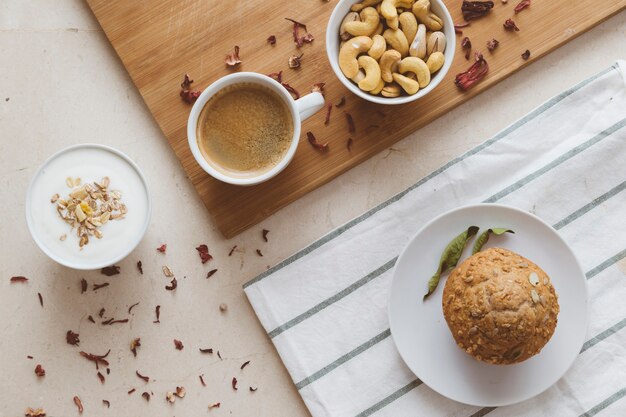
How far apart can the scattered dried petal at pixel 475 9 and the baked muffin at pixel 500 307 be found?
1.58 ft

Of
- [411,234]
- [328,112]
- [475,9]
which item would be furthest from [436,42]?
[411,234]

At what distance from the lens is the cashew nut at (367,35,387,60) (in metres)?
1.35

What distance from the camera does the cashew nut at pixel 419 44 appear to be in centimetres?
135

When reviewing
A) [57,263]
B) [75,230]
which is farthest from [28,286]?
[75,230]

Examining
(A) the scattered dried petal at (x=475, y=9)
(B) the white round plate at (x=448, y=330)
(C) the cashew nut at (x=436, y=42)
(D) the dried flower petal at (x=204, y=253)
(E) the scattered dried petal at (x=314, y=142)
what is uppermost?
(A) the scattered dried petal at (x=475, y=9)

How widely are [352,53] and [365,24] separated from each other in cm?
7

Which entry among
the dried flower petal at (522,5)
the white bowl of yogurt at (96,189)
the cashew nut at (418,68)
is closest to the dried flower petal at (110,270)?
the white bowl of yogurt at (96,189)

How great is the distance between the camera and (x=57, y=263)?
147 centimetres

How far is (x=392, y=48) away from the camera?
1.38m

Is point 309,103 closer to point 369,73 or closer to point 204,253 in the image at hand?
point 369,73

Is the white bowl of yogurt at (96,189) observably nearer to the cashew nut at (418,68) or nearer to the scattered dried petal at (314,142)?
the scattered dried petal at (314,142)

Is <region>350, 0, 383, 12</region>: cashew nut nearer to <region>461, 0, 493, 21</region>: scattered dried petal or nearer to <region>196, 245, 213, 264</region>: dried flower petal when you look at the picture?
<region>461, 0, 493, 21</region>: scattered dried petal

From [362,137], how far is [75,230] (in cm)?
59

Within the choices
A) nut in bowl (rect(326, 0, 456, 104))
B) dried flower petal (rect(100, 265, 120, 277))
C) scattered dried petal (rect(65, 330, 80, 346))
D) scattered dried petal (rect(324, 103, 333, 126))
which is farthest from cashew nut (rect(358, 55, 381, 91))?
scattered dried petal (rect(65, 330, 80, 346))
